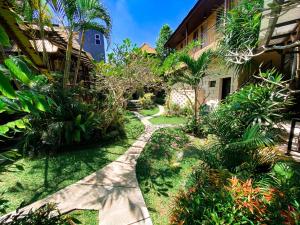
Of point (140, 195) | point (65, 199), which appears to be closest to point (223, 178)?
point (140, 195)

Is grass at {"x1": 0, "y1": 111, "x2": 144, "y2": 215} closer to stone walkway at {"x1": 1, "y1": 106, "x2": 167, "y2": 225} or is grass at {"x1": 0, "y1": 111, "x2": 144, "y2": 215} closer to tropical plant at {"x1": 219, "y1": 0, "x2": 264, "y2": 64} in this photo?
stone walkway at {"x1": 1, "y1": 106, "x2": 167, "y2": 225}

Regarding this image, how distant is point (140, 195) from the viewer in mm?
4297

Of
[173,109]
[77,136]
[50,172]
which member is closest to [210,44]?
[173,109]

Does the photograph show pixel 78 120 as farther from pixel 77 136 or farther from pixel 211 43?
pixel 211 43

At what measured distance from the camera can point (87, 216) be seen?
363 cm

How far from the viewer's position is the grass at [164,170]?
402 centimetres

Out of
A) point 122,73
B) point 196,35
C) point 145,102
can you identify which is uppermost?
point 196,35

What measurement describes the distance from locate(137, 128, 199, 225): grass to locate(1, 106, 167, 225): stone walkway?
224mm

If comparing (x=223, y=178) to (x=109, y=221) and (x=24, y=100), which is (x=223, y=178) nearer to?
(x=109, y=221)

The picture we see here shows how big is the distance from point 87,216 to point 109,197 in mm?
656

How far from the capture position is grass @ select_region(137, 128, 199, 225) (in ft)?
13.2

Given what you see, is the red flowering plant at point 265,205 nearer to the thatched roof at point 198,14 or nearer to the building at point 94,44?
the thatched roof at point 198,14

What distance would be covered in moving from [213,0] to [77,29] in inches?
314

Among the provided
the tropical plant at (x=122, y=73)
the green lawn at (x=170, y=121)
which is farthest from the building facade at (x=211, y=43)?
the tropical plant at (x=122, y=73)
